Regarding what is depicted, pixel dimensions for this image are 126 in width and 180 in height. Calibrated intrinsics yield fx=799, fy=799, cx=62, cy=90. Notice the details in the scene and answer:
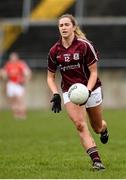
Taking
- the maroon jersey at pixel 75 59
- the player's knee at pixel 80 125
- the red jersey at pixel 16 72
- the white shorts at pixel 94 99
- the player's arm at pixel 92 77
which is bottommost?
the player's knee at pixel 80 125

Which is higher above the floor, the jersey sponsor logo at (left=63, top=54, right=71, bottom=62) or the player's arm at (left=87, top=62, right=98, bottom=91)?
the jersey sponsor logo at (left=63, top=54, right=71, bottom=62)

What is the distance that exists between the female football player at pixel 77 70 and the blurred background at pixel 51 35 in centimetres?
2103

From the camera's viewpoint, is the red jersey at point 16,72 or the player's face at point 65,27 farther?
the red jersey at point 16,72

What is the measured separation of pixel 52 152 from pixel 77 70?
3295mm

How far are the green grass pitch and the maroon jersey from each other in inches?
50.1

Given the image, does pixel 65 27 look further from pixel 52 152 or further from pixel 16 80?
pixel 16 80

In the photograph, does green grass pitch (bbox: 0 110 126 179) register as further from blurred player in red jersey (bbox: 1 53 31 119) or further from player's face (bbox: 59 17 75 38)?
blurred player in red jersey (bbox: 1 53 31 119)

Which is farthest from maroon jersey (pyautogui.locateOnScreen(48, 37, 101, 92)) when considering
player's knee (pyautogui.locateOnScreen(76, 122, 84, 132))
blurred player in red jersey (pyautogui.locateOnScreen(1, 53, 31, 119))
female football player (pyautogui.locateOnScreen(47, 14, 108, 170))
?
blurred player in red jersey (pyautogui.locateOnScreen(1, 53, 31, 119))

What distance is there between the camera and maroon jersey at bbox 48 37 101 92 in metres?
11.1

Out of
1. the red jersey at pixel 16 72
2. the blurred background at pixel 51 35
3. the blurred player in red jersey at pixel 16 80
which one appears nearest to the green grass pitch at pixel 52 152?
the blurred player in red jersey at pixel 16 80

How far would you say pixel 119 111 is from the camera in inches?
1177

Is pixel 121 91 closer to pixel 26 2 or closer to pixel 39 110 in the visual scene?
pixel 39 110

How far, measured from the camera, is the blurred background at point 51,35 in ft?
107

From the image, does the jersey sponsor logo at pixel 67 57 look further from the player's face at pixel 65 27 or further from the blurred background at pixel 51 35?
the blurred background at pixel 51 35
